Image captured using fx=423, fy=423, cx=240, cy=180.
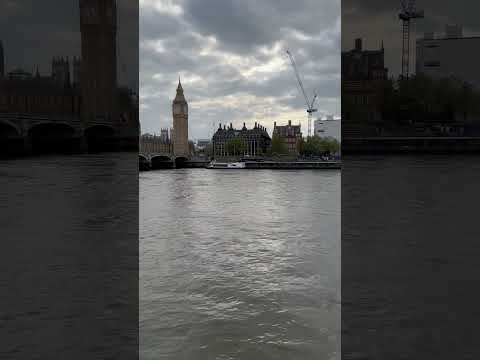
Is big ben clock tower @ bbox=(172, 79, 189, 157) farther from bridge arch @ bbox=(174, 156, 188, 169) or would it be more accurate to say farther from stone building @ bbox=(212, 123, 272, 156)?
bridge arch @ bbox=(174, 156, 188, 169)

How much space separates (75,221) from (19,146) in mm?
1763

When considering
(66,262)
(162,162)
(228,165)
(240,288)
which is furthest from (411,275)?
(162,162)

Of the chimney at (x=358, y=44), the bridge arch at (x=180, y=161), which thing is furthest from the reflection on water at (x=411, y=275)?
the bridge arch at (x=180, y=161)

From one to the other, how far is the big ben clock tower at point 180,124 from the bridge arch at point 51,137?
49362mm

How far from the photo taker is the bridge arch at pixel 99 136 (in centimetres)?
859

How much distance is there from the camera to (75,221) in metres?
8.23

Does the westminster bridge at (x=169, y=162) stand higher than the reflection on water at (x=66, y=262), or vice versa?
the westminster bridge at (x=169, y=162)

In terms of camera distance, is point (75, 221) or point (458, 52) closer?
point (75, 221)

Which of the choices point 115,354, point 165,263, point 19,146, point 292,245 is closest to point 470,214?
point 292,245

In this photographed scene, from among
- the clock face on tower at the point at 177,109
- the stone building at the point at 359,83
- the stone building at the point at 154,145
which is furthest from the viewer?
the clock face on tower at the point at 177,109

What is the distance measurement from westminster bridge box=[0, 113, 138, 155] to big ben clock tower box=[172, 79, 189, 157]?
161ft

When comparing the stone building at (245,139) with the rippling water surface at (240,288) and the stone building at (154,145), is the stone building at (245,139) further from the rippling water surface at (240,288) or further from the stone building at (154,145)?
the rippling water surface at (240,288)

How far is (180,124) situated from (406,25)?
57.3 m

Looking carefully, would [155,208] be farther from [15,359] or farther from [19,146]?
[15,359]
